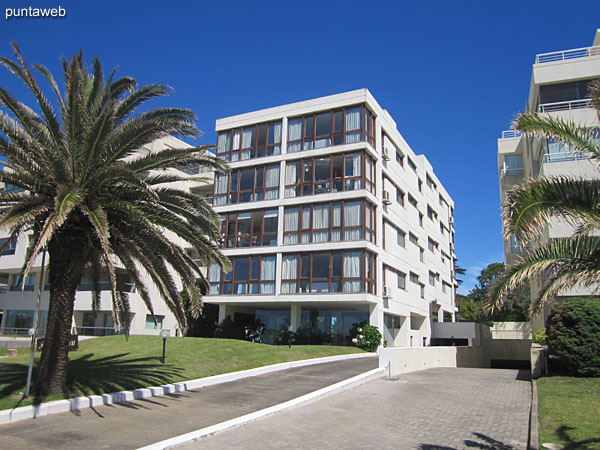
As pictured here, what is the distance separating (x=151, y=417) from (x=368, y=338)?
789 inches

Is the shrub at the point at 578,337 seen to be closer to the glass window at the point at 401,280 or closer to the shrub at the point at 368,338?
the shrub at the point at 368,338

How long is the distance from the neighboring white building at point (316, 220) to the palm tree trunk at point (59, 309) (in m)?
18.8

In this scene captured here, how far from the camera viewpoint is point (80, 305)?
112 ft

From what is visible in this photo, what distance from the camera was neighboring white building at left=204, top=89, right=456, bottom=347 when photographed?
29641 mm

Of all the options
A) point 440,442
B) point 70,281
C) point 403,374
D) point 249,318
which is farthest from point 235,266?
point 440,442

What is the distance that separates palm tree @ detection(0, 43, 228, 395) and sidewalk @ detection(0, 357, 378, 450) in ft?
5.52

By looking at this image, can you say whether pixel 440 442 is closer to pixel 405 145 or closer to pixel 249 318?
pixel 249 318

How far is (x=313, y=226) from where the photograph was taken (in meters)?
30.5

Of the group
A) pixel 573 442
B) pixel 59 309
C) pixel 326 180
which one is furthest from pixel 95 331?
pixel 573 442

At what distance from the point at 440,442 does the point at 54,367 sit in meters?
8.46

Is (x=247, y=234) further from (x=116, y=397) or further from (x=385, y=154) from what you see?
(x=116, y=397)

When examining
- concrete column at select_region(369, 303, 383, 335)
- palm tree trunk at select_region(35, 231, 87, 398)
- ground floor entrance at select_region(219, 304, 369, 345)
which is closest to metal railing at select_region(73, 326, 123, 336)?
ground floor entrance at select_region(219, 304, 369, 345)

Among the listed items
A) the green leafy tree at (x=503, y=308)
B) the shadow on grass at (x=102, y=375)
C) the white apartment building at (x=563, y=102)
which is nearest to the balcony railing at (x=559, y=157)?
the white apartment building at (x=563, y=102)

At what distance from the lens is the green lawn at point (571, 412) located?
8201 millimetres
